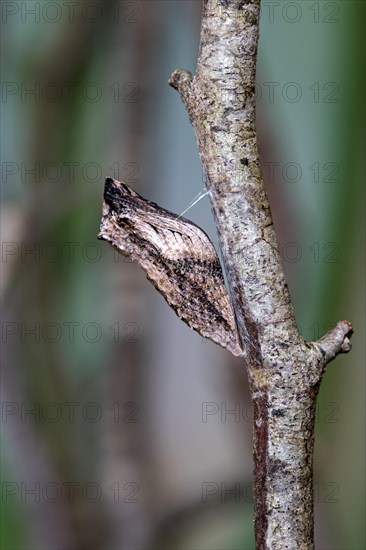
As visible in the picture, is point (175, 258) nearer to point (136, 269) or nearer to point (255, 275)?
point (255, 275)

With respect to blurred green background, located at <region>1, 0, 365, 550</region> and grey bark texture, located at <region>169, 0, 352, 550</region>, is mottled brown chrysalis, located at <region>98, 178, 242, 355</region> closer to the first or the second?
grey bark texture, located at <region>169, 0, 352, 550</region>

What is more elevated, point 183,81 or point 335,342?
point 183,81

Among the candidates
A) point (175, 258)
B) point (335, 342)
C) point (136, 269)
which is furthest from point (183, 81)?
point (136, 269)

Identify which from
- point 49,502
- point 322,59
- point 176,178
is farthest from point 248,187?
point 49,502

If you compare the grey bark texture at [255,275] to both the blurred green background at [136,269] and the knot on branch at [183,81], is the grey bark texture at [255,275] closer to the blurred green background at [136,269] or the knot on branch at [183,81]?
the knot on branch at [183,81]

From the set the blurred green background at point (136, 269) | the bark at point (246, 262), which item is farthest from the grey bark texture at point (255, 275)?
the blurred green background at point (136, 269)

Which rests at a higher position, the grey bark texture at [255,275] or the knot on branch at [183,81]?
the knot on branch at [183,81]

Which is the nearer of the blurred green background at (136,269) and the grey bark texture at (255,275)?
the grey bark texture at (255,275)
